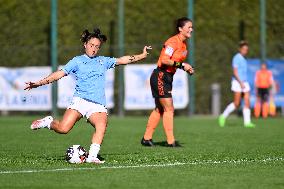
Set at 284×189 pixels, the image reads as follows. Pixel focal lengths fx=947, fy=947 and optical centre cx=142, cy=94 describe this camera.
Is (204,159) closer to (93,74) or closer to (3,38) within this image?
(93,74)

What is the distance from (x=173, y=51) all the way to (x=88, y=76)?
3487 mm

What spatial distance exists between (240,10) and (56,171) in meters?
25.8

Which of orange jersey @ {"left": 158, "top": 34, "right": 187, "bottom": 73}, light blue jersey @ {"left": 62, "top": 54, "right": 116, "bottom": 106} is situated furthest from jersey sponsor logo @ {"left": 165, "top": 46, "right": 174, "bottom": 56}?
light blue jersey @ {"left": 62, "top": 54, "right": 116, "bottom": 106}

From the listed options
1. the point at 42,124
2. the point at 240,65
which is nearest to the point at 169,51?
the point at 42,124

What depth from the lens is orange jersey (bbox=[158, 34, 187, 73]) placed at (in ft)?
54.0

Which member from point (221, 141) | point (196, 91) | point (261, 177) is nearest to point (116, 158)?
point (261, 177)

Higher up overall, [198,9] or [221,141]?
[198,9]

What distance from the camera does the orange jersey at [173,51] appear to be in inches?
648

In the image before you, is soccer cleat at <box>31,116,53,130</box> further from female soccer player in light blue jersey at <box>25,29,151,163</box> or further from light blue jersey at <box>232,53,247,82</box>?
light blue jersey at <box>232,53,247,82</box>

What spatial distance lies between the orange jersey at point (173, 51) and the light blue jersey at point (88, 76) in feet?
10.4

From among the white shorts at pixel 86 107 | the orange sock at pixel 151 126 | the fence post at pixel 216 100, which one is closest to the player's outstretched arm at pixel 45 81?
the white shorts at pixel 86 107

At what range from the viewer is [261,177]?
1103 centimetres

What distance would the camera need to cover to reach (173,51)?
54.3 feet

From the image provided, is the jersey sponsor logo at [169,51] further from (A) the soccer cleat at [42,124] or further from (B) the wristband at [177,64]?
(A) the soccer cleat at [42,124]
